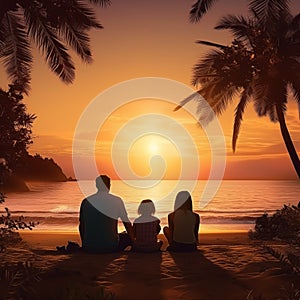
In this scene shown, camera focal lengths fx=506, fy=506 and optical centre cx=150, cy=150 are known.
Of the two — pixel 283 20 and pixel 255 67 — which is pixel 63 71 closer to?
pixel 255 67

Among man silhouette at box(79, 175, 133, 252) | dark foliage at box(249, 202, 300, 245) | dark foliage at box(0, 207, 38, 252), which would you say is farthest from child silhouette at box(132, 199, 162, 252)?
dark foliage at box(249, 202, 300, 245)

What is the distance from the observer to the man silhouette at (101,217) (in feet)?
28.7

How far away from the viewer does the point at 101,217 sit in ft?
29.0

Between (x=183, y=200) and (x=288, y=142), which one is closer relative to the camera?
(x=183, y=200)

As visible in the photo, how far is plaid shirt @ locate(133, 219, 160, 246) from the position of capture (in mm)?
9289

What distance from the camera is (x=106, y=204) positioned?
28.8 feet

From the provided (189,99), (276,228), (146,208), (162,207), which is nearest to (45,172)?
(162,207)

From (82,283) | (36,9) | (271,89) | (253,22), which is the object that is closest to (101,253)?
(82,283)

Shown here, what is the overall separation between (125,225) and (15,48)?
336 inches

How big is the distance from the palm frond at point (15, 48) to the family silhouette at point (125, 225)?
7187 millimetres

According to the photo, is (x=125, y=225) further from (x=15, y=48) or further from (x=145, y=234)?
(x=15, y=48)

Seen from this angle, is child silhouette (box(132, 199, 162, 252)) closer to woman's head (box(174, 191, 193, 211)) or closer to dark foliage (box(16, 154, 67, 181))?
woman's head (box(174, 191, 193, 211))

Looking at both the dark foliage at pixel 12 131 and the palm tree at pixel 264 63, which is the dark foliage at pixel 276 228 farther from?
the dark foliage at pixel 12 131

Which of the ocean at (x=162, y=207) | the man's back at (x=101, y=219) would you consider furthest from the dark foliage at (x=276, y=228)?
the ocean at (x=162, y=207)
